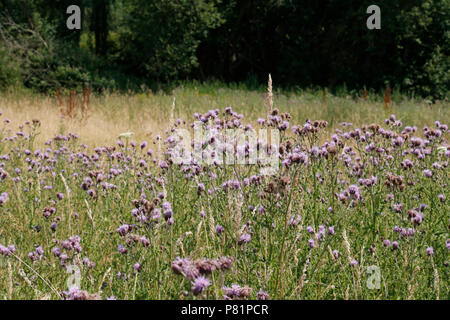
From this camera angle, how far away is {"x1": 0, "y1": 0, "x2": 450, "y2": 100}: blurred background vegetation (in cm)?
1700

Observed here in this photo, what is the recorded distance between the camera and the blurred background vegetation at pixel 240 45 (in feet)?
55.8

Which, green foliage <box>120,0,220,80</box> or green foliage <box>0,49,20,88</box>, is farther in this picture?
green foliage <box>120,0,220,80</box>

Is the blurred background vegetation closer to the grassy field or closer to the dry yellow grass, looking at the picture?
the dry yellow grass

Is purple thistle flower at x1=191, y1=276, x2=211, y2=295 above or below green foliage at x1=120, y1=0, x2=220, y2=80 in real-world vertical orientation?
below

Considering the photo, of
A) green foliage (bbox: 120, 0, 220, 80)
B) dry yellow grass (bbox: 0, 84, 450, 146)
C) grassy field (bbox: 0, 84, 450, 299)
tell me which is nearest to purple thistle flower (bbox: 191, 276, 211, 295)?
grassy field (bbox: 0, 84, 450, 299)

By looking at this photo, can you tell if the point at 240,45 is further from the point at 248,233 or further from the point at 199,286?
the point at 199,286

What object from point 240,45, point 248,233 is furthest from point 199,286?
point 240,45

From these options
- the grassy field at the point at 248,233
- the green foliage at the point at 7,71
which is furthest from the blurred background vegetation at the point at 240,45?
the grassy field at the point at 248,233

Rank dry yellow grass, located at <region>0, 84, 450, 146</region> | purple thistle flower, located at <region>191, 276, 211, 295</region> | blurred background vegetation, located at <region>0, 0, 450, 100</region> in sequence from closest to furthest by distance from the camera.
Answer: purple thistle flower, located at <region>191, 276, 211, 295</region>
dry yellow grass, located at <region>0, 84, 450, 146</region>
blurred background vegetation, located at <region>0, 0, 450, 100</region>
